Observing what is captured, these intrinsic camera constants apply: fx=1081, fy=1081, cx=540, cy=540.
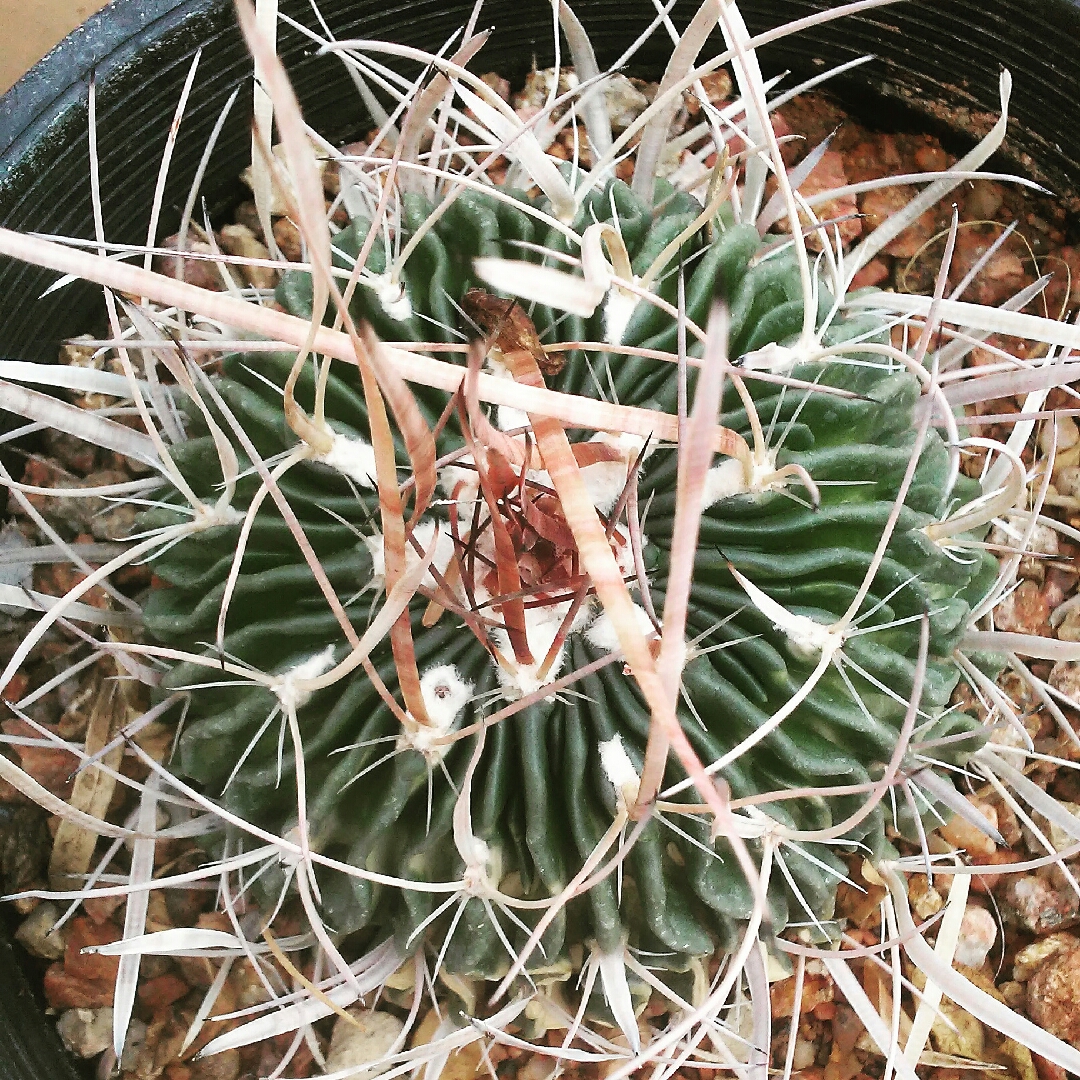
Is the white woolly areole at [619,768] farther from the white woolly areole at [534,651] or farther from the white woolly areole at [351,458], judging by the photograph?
the white woolly areole at [351,458]

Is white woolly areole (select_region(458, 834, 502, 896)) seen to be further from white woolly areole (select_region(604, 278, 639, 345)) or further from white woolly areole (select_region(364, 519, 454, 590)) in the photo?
white woolly areole (select_region(604, 278, 639, 345))

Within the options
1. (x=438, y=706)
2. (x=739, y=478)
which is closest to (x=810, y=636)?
(x=739, y=478)

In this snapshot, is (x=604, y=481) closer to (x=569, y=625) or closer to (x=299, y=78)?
(x=569, y=625)

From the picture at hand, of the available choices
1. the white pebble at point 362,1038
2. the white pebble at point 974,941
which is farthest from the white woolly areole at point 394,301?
the white pebble at point 974,941

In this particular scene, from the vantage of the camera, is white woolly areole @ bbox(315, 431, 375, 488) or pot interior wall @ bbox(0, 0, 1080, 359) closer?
white woolly areole @ bbox(315, 431, 375, 488)

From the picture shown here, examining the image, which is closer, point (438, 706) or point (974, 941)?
point (438, 706)

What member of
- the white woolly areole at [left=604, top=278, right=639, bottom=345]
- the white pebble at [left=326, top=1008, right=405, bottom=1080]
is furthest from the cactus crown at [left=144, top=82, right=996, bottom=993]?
the white pebble at [left=326, top=1008, right=405, bottom=1080]
